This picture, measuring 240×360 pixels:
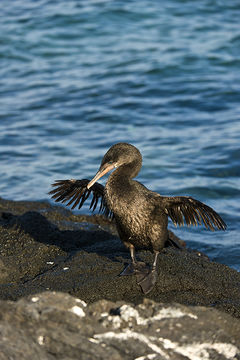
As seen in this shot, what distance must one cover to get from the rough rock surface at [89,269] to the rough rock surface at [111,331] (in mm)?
989

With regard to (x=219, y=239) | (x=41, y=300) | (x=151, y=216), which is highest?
(x=41, y=300)

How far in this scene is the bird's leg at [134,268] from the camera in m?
4.51

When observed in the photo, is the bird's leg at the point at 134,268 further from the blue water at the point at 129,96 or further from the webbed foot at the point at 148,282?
the blue water at the point at 129,96

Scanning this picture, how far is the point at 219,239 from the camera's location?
717 cm

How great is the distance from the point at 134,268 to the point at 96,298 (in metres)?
0.52

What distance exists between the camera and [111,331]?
294 centimetres

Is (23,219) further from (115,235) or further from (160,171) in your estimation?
(160,171)

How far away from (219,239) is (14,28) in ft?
36.1

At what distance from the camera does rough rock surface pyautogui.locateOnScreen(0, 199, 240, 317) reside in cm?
432

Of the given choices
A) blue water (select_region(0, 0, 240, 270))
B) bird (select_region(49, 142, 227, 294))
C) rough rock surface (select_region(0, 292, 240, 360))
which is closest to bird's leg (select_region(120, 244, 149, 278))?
bird (select_region(49, 142, 227, 294))

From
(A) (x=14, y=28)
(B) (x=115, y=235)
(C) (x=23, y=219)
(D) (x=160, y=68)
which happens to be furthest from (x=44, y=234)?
(A) (x=14, y=28)

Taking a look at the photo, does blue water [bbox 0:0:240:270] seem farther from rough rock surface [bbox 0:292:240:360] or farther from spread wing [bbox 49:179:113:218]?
rough rock surface [bbox 0:292:240:360]

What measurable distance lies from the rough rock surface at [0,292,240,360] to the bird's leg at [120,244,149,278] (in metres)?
1.32

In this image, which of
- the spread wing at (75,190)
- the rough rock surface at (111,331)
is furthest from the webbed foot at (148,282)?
the rough rock surface at (111,331)
